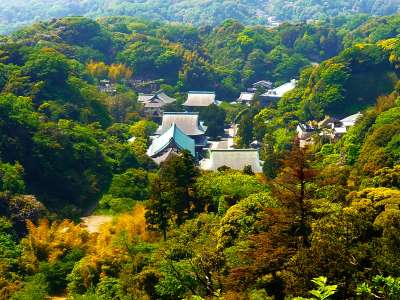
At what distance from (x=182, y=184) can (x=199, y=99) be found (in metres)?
26.9

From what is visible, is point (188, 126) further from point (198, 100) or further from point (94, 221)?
point (94, 221)

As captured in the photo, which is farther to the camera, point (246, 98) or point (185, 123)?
point (246, 98)

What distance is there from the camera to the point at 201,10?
117 meters

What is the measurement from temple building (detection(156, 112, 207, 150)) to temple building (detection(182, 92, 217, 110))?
6963 millimetres

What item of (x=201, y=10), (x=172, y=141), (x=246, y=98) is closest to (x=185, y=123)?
(x=172, y=141)

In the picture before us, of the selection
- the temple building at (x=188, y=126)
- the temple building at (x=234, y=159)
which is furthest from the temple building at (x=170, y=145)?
the temple building at (x=234, y=159)

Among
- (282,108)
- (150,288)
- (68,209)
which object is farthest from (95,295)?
(282,108)

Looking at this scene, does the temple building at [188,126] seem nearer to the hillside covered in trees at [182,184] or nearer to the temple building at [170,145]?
the hillside covered in trees at [182,184]

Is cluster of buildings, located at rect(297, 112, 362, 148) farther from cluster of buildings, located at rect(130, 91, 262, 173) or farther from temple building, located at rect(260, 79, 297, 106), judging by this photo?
temple building, located at rect(260, 79, 297, 106)

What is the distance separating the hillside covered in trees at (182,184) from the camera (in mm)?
11727

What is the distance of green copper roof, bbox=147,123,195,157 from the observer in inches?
1208

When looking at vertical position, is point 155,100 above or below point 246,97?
above

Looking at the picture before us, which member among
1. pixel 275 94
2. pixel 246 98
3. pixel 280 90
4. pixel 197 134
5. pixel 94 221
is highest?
pixel 94 221

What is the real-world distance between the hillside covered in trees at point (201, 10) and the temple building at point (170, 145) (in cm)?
7971
